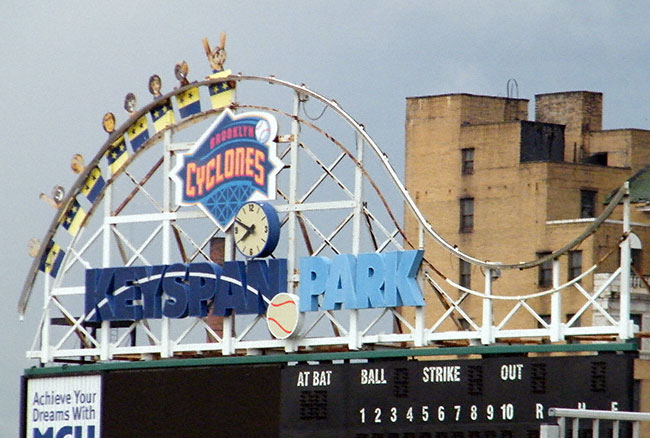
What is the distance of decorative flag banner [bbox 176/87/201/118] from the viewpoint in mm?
45250

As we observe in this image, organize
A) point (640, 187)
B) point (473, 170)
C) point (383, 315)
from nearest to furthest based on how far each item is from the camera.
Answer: point (383, 315)
point (640, 187)
point (473, 170)

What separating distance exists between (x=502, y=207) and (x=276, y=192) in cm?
2134

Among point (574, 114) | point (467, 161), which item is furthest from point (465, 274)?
point (574, 114)

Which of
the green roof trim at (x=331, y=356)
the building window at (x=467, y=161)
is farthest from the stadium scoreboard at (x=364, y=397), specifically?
the building window at (x=467, y=161)

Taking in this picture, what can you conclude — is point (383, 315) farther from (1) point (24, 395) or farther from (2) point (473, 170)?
(2) point (473, 170)

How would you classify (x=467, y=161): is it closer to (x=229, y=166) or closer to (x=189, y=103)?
(x=189, y=103)

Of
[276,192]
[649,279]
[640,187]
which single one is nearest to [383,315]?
[276,192]

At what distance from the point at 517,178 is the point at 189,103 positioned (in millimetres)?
19578

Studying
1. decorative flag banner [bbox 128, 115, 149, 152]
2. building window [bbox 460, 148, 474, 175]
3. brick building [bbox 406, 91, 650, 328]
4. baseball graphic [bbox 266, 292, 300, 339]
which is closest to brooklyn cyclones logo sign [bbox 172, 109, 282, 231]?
decorative flag banner [bbox 128, 115, 149, 152]

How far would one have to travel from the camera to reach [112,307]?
45938mm

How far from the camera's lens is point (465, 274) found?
63.2 m

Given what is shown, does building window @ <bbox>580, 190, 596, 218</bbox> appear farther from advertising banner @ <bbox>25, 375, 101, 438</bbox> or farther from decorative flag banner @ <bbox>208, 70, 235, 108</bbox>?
advertising banner @ <bbox>25, 375, 101, 438</bbox>

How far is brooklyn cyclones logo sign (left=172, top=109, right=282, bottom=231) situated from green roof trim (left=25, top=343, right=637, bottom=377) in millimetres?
3300

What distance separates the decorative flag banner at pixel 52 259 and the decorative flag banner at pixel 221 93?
7019 mm
